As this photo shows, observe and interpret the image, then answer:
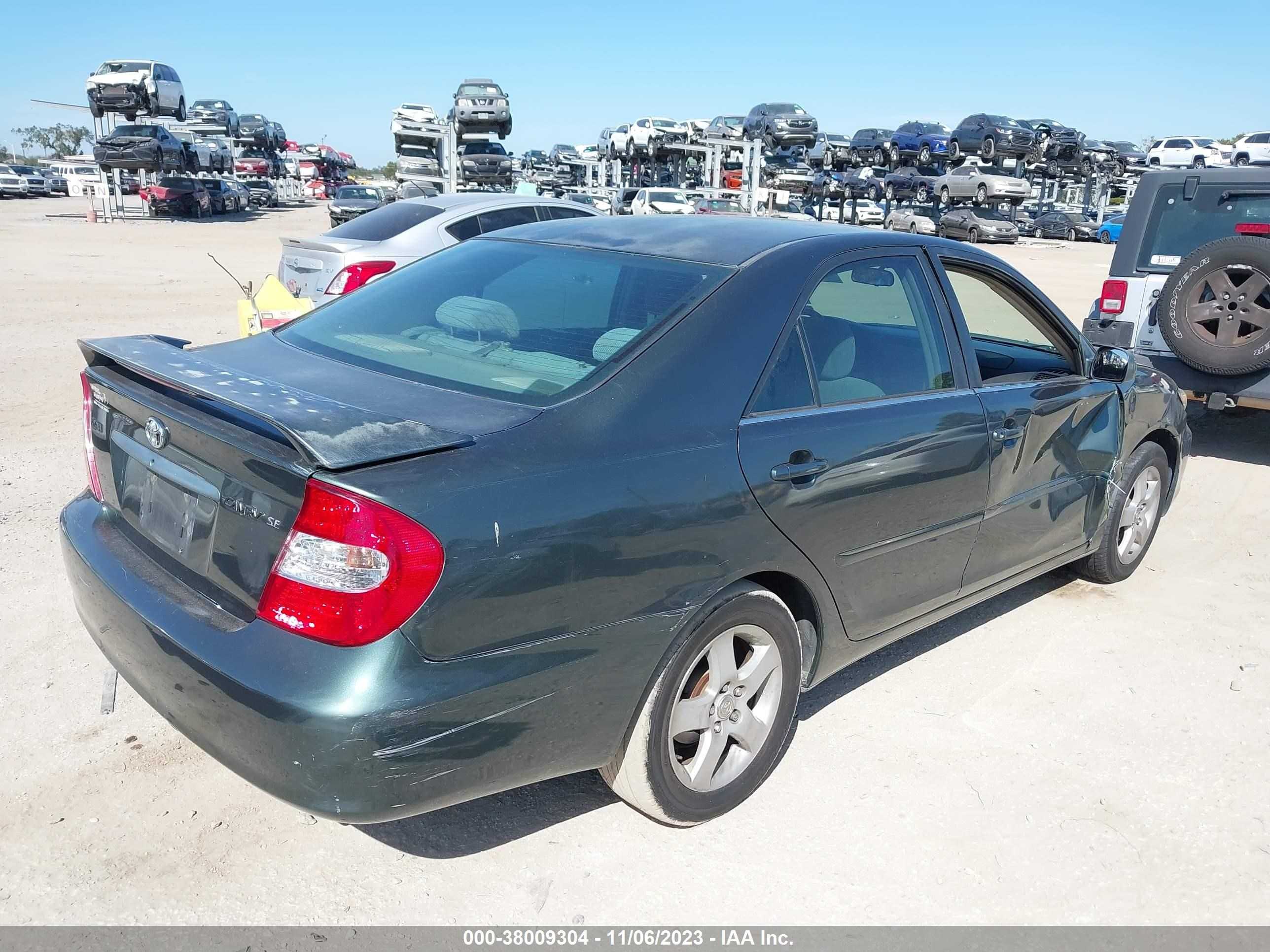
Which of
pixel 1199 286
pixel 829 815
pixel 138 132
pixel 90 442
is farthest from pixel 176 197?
pixel 829 815

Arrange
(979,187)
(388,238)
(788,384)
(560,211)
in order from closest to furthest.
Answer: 1. (788,384)
2. (388,238)
3. (560,211)
4. (979,187)

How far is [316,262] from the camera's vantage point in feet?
30.5

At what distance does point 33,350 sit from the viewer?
985cm

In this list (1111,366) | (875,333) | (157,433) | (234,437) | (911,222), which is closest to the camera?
(234,437)

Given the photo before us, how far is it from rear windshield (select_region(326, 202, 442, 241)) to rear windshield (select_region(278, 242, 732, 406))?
247 inches

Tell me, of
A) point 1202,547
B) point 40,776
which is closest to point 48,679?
point 40,776

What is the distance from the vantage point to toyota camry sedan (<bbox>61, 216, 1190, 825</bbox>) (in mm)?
2227

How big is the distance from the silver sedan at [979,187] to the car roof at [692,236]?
3810cm

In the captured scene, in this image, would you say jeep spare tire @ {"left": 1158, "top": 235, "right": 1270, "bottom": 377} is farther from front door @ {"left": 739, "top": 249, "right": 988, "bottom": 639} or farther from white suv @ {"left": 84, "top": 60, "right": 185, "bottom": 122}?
white suv @ {"left": 84, "top": 60, "right": 185, "bottom": 122}

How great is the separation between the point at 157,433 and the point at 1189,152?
47297mm

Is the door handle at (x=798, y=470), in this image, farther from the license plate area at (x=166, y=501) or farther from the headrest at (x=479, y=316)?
the license plate area at (x=166, y=501)

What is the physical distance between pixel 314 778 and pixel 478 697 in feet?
1.26

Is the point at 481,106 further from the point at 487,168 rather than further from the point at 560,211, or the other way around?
the point at 560,211

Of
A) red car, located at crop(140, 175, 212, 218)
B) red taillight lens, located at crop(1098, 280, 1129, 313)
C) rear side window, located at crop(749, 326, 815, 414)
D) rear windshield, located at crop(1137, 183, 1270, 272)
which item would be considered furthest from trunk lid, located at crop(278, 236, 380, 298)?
red car, located at crop(140, 175, 212, 218)
